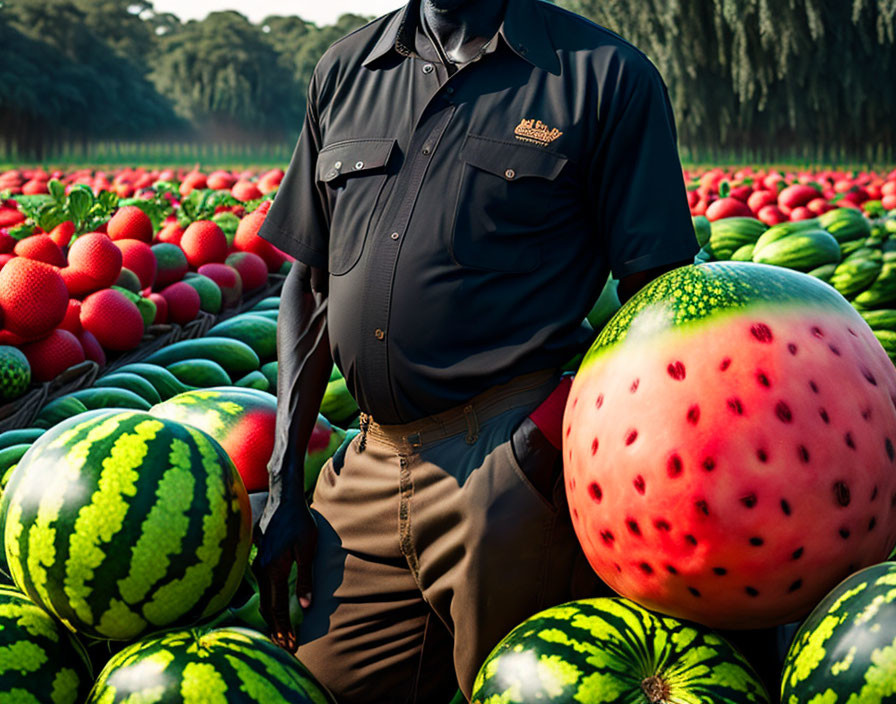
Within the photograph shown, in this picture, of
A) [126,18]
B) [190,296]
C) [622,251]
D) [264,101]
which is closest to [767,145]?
[190,296]

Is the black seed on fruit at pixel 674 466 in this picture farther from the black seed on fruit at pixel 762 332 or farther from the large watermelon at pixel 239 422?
the large watermelon at pixel 239 422

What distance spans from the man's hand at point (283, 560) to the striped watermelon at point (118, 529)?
1.78ft

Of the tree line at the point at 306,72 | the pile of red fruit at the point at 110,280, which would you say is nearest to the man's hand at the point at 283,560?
the pile of red fruit at the point at 110,280

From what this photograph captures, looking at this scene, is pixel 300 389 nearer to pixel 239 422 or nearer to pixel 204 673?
pixel 239 422

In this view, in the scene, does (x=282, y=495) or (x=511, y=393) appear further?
(x=282, y=495)

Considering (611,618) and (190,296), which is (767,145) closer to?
(190,296)

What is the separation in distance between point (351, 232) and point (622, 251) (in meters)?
0.66

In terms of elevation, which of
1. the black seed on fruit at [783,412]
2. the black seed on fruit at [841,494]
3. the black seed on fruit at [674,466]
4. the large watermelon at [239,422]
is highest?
the black seed on fruit at [783,412]

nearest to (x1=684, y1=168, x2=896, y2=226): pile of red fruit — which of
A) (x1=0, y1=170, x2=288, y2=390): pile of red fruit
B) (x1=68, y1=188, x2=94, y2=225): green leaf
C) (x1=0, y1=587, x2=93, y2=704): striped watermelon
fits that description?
(x1=0, y1=170, x2=288, y2=390): pile of red fruit

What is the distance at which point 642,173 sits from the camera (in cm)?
199

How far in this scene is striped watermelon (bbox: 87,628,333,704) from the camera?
4.55 feet

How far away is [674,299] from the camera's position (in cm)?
147

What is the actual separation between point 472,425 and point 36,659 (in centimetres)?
102

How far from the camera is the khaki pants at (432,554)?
204 cm
